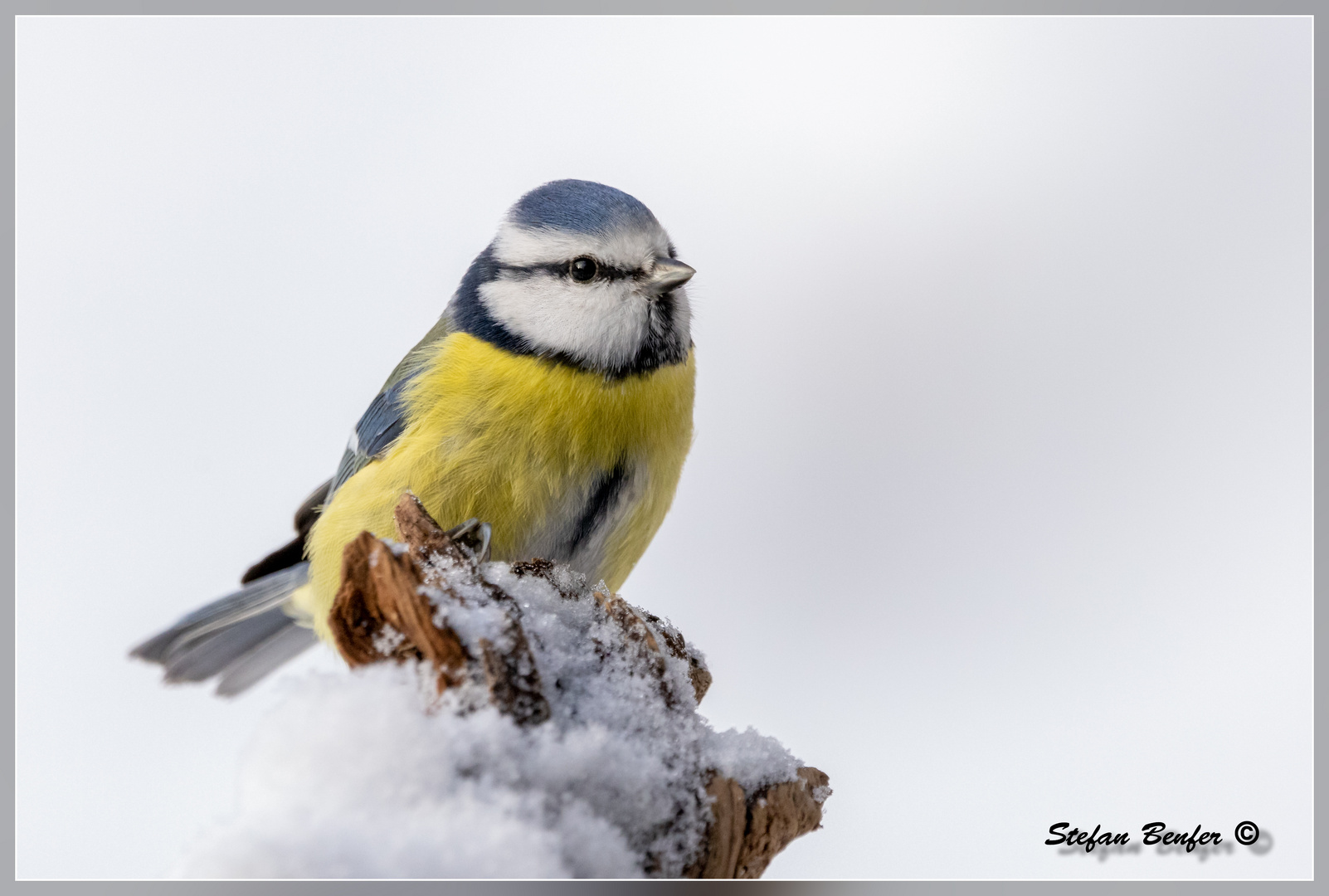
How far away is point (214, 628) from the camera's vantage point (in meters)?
1.75

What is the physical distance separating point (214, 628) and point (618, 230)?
1.00m

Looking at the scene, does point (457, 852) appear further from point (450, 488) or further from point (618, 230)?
point (618, 230)

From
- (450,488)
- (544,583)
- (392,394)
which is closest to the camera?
(544,583)

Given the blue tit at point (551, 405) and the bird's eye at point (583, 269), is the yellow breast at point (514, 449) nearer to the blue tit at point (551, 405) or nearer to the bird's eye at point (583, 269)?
the blue tit at point (551, 405)

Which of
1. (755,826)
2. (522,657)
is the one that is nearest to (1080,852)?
(755,826)

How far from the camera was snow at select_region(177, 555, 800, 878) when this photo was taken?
2.35 feet

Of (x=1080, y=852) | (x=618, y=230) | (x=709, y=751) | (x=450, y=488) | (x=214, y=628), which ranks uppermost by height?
(x=618, y=230)

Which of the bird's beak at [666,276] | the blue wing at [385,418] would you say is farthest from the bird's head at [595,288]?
the blue wing at [385,418]

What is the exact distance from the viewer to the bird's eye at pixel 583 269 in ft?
4.49

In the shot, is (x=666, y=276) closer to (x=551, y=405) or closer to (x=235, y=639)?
(x=551, y=405)

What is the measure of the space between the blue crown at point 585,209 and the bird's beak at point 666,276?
63mm

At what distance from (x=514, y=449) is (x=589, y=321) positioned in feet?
0.65

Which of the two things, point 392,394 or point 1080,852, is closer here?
point 1080,852

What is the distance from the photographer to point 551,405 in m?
1.31
